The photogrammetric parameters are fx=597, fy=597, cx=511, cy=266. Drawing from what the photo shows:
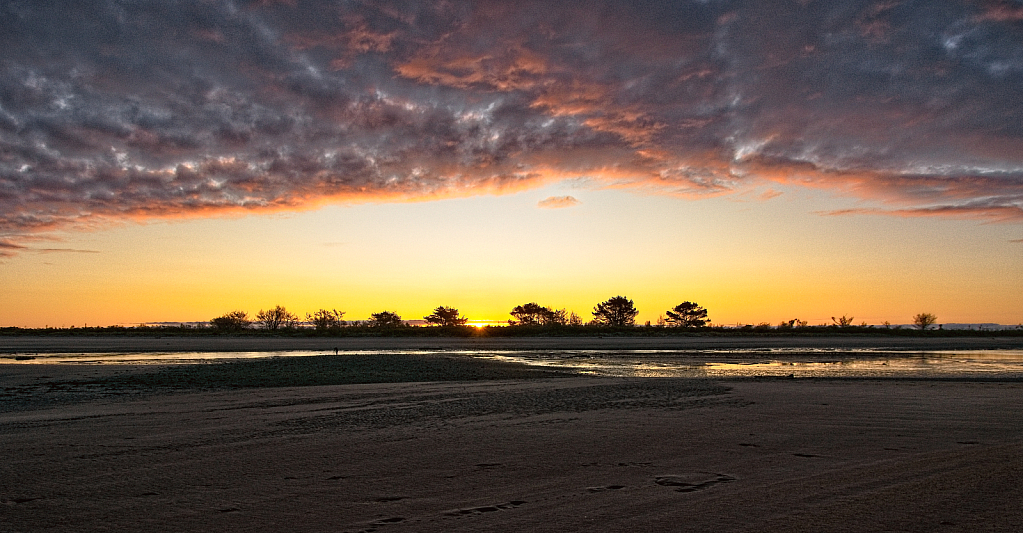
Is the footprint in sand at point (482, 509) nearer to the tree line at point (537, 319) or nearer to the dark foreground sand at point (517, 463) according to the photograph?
the dark foreground sand at point (517, 463)

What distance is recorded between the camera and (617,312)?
8156 centimetres

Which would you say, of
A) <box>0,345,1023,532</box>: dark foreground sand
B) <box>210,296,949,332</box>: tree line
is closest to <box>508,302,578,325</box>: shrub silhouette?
<box>210,296,949,332</box>: tree line

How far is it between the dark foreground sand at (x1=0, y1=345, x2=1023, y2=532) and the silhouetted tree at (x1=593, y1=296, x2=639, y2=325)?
7029 centimetres

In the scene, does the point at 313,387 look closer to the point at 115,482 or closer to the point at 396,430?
the point at 396,430

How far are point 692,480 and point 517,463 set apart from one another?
5.45 feet

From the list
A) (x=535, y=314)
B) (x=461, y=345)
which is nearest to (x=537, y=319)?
(x=535, y=314)

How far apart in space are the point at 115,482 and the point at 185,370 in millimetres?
14946

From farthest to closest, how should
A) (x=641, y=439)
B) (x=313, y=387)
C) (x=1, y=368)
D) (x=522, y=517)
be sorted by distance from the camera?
(x=1, y=368) < (x=313, y=387) < (x=641, y=439) < (x=522, y=517)

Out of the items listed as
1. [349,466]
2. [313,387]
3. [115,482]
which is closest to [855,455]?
[349,466]

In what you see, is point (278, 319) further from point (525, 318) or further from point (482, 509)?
point (482, 509)

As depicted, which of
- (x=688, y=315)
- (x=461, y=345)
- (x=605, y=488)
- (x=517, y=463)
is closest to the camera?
(x=605, y=488)

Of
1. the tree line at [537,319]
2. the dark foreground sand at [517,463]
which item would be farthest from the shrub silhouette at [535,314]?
the dark foreground sand at [517,463]

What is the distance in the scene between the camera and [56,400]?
1145cm

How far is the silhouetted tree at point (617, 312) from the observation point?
8112 cm
